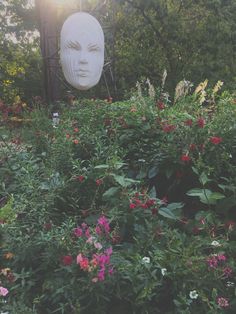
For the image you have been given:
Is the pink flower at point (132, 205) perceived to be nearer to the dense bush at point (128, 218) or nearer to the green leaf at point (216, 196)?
the dense bush at point (128, 218)

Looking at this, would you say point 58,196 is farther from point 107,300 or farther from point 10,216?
point 107,300

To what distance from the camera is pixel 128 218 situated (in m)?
2.16

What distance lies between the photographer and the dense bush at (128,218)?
184 centimetres

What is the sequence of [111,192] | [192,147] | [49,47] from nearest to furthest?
[111,192], [192,147], [49,47]

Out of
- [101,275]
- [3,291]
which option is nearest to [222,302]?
[101,275]

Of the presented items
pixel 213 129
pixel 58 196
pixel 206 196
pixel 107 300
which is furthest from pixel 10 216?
pixel 213 129

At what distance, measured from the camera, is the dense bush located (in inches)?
72.6

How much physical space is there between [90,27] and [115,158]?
4046mm

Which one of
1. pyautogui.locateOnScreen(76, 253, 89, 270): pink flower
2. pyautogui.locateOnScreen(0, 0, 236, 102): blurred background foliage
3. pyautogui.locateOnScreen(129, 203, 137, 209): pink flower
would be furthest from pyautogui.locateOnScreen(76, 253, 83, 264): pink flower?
pyautogui.locateOnScreen(0, 0, 236, 102): blurred background foliage

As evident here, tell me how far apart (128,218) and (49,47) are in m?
5.30

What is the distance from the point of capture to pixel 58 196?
2361mm

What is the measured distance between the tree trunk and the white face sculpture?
769mm

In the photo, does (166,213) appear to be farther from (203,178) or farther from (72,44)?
(72,44)

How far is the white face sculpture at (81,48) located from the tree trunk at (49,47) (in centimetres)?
77
